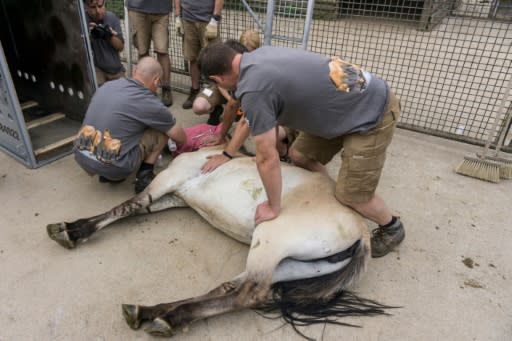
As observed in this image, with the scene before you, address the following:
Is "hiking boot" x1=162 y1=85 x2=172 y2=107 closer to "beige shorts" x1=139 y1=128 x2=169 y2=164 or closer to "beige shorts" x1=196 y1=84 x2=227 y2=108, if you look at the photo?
"beige shorts" x1=196 y1=84 x2=227 y2=108

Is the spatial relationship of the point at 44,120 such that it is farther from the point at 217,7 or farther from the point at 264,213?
the point at 264,213

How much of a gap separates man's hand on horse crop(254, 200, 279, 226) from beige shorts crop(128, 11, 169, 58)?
2756mm

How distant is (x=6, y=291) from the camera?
201 centimetres

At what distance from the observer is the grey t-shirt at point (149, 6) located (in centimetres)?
393

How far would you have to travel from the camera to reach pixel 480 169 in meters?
3.22

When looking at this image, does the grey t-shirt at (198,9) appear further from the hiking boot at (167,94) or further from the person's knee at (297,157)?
the person's knee at (297,157)

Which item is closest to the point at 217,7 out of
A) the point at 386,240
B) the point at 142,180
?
the point at 142,180

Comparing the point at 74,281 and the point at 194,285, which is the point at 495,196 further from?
the point at 74,281

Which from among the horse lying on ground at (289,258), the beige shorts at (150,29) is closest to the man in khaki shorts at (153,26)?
the beige shorts at (150,29)

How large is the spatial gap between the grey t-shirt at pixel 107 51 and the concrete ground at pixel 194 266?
4.13 ft

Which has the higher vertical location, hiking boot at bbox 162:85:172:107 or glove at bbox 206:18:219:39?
glove at bbox 206:18:219:39

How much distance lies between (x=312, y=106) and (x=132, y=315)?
1.30 meters

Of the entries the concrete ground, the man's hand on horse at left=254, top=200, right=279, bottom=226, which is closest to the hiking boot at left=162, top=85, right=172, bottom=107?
the concrete ground

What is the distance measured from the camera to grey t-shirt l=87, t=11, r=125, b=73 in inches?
149
